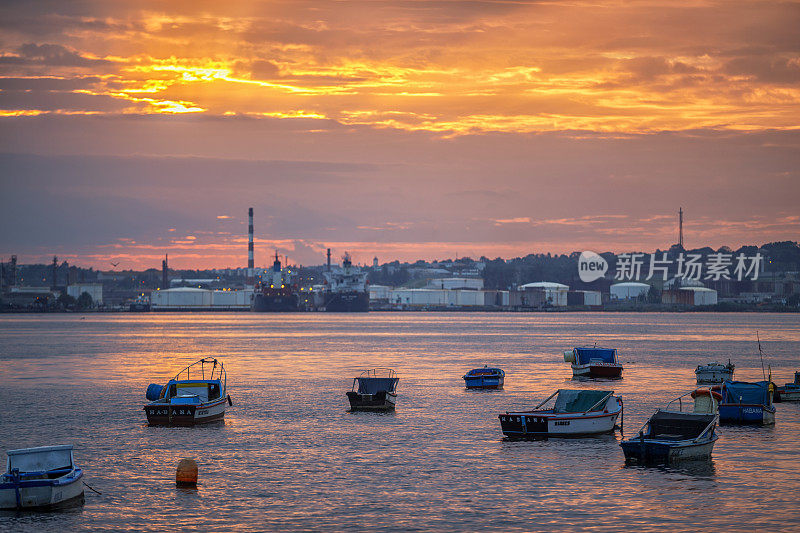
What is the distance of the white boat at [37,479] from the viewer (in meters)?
32.0

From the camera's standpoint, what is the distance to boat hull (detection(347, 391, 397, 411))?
61.5m

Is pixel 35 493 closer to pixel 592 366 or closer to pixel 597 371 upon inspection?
pixel 592 366

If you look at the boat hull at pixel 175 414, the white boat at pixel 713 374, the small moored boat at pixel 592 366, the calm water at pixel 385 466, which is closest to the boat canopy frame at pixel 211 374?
the calm water at pixel 385 466

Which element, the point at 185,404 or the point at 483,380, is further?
the point at 483,380

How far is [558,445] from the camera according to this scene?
47375 millimetres

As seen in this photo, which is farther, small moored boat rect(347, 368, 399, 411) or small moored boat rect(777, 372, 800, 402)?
small moored boat rect(777, 372, 800, 402)

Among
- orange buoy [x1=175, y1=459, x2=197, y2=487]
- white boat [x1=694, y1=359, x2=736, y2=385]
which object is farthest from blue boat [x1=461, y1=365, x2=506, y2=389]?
orange buoy [x1=175, y1=459, x2=197, y2=487]

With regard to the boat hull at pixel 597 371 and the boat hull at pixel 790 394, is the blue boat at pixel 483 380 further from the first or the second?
the boat hull at pixel 790 394

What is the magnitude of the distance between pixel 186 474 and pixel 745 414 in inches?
1262

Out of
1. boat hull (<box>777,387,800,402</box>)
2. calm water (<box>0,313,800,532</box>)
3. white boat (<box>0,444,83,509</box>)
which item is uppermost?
white boat (<box>0,444,83,509</box>)

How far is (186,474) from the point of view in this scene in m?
37.5

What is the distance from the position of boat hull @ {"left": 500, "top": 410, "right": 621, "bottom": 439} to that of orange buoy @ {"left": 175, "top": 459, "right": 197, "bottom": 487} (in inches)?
677

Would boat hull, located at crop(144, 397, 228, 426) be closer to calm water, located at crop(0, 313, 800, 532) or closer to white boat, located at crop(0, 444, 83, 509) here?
calm water, located at crop(0, 313, 800, 532)

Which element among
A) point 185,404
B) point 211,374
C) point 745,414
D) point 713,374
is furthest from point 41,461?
point 713,374
